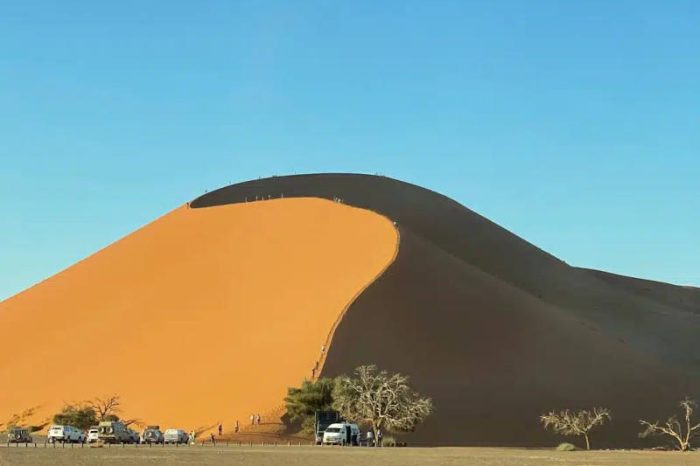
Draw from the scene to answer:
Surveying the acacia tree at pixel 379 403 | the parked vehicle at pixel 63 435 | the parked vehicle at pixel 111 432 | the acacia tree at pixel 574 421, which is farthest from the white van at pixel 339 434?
the parked vehicle at pixel 63 435

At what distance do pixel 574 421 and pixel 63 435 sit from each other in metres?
26.0

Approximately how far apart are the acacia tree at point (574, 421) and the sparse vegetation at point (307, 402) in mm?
11222

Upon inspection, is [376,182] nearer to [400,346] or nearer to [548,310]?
[548,310]

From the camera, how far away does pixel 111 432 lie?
45.9 meters

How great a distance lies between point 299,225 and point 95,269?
1842cm

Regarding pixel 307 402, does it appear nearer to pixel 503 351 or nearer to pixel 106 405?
pixel 106 405

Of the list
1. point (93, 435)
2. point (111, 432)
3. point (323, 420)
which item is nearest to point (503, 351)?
point (323, 420)

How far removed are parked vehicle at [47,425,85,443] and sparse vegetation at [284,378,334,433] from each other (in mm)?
10470

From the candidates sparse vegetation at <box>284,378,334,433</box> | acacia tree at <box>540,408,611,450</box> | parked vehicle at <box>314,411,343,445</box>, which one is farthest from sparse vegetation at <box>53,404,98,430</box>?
acacia tree at <box>540,408,611,450</box>

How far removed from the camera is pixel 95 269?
81.4m

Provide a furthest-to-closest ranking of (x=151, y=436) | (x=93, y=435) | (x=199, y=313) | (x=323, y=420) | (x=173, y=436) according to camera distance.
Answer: (x=199, y=313) < (x=323, y=420) < (x=151, y=436) < (x=173, y=436) < (x=93, y=435)

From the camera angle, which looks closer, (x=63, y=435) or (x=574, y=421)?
(x=63, y=435)

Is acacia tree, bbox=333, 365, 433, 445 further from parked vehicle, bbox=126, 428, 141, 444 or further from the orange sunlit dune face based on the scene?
parked vehicle, bbox=126, 428, 141, 444

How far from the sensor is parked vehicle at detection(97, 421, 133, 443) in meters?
45.8
